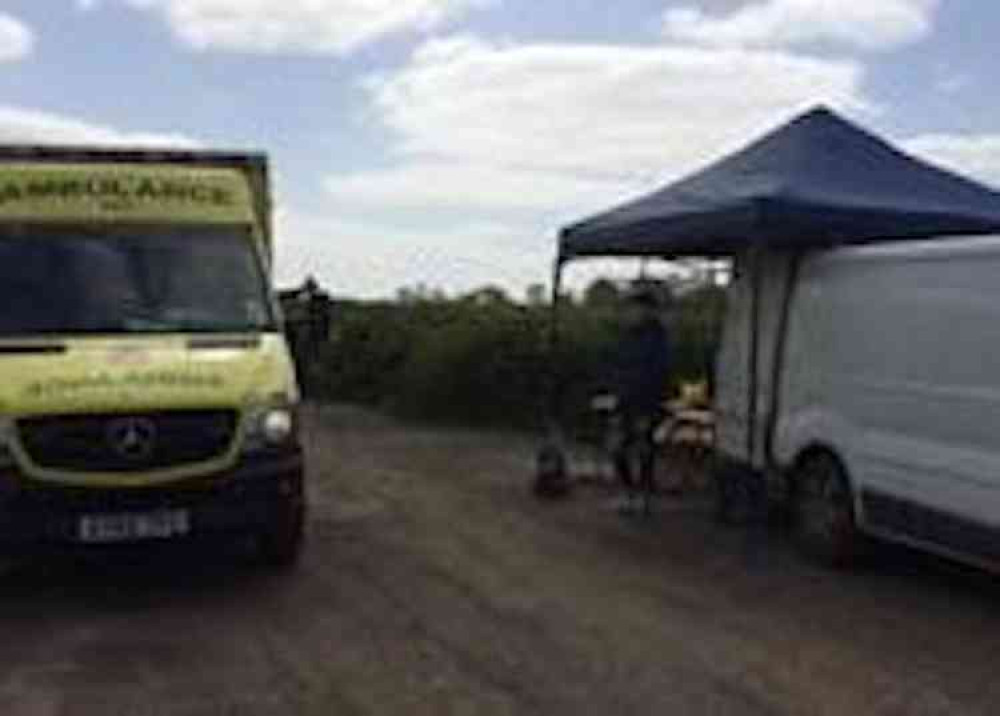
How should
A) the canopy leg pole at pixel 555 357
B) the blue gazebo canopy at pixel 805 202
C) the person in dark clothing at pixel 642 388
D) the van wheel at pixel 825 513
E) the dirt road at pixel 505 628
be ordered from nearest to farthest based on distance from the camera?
the dirt road at pixel 505 628, the van wheel at pixel 825 513, the blue gazebo canopy at pixel 805 202, the person in dark clothing at pixel 642 388, the canopy leg pole at pixel 555 357

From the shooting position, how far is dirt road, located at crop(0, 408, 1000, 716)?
32.7ft

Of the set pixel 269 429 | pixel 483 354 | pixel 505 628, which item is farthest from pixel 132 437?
pixel 483 354

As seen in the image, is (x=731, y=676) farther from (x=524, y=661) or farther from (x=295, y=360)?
(x=295, y=360)

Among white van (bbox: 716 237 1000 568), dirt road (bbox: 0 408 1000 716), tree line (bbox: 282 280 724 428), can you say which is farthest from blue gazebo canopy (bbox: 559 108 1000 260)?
tree line (bbox: 282 280 724 428)

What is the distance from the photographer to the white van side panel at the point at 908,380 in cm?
1269

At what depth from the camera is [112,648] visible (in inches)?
447

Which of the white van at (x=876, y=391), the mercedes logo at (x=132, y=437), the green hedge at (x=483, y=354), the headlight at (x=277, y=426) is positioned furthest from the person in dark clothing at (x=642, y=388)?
the mercedes logo at (x=132, y=437)

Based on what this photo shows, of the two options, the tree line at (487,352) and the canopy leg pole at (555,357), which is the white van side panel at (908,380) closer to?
the canopy leg pole at (555,357)

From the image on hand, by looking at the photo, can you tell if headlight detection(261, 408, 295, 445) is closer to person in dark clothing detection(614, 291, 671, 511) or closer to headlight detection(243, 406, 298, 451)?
headlight detection(243, 406, 298, 451)

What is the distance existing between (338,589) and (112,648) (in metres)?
2.25

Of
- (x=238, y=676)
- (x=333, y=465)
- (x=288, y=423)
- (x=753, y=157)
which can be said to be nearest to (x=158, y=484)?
(x=288, y=423)

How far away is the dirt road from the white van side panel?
58 centimetres

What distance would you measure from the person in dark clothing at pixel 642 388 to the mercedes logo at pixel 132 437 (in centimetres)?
633

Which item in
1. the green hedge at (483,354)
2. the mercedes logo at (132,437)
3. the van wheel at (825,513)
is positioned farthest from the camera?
the green hedge at (483,354)
